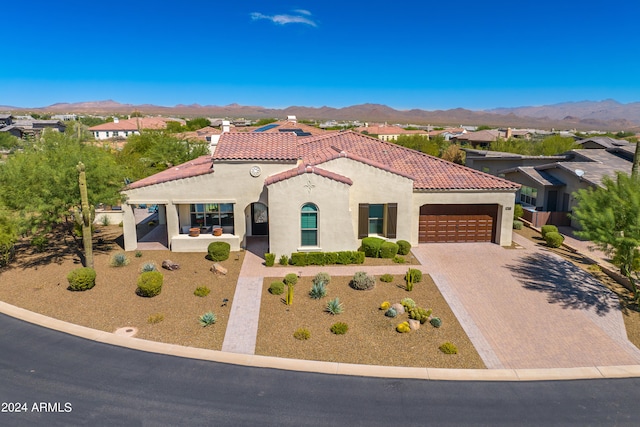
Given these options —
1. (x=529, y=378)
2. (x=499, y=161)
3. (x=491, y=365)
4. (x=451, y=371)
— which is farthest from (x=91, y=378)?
(x=499, y=161)

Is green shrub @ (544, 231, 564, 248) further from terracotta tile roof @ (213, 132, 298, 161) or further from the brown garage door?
Result: terracotta tile roof @ (213, 132, 298, 161)

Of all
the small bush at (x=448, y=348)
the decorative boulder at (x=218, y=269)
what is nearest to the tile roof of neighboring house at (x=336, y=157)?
the decorative boulder at (x=218, y=269)

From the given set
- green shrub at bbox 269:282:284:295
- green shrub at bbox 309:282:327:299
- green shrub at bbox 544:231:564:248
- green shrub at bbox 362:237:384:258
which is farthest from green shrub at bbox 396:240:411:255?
green shrub at bbox 544:231:564:248

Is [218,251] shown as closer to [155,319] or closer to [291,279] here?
[291,279]

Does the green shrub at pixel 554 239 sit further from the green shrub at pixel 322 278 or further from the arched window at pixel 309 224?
the green shrub at pixel 322 278

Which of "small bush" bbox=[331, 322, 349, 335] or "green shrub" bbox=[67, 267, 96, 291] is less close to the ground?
"green shrub" bbox=[67, 267, 96, 291]

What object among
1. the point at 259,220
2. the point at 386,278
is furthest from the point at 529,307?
the point at 259,220
